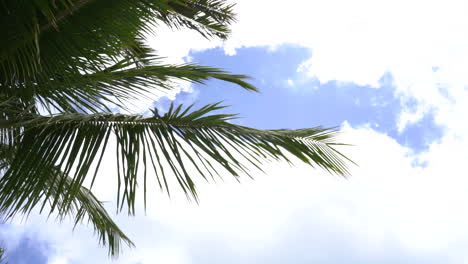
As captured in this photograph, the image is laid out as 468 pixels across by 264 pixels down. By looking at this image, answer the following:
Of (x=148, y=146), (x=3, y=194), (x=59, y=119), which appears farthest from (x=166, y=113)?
(x=3, y=194)

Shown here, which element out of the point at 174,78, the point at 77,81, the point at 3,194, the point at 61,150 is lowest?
the point at 3,194

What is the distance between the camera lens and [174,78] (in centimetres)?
282

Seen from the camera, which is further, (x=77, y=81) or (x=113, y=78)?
(x=113, y=78)

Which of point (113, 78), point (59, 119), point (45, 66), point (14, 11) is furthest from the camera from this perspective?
point (113, 78)

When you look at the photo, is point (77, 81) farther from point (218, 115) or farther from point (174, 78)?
point (218, 115)

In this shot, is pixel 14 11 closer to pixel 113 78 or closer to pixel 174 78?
pixel 113 78

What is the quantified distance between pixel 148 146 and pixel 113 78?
61 cm

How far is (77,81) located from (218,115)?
0.79 meters

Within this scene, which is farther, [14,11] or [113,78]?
[113,78]

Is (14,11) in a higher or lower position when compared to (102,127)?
higher

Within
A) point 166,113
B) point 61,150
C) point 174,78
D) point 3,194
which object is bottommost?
point 3,194

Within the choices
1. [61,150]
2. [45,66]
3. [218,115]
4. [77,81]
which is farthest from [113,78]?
[218,115]

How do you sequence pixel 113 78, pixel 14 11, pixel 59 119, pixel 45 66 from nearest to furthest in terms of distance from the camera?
pixel 14 11 → pixel 59 119 → pixel 45 66 → pixel 113 78

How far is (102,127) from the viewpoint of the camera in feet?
7.60
